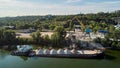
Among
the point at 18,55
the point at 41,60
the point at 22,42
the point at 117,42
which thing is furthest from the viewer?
the point at 22,42

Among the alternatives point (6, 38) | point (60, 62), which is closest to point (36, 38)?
point (6, 38)

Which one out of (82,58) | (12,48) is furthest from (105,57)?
(12,48)

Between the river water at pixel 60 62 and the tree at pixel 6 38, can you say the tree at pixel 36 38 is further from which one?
the river water at pixel 60 62

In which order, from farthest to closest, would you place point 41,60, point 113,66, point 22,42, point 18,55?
point 22,42 → point 18,55 → point 41,60 → point 113,66

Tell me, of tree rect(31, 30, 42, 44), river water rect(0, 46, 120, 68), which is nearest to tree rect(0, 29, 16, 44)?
tree rect(31, 30, 42, 44)

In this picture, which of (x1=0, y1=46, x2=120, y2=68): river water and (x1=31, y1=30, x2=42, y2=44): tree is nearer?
(x1=0, y1=46, x2=120, y2=68): river water

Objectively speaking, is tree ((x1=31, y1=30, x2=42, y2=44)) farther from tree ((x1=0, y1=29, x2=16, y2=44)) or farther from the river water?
the river water

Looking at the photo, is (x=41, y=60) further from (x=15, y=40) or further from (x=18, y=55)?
(x=15, y=40)

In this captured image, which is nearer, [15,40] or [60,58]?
[60,58]

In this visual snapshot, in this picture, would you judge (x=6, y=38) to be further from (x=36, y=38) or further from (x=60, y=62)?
(x=60, y=62)

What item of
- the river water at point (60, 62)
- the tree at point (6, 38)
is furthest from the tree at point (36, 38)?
the river water at point (60, 62)

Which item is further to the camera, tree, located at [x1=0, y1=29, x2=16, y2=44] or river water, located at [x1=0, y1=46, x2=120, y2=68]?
tree, located at [x1=0, y1=29, x2=16, y2=44]
